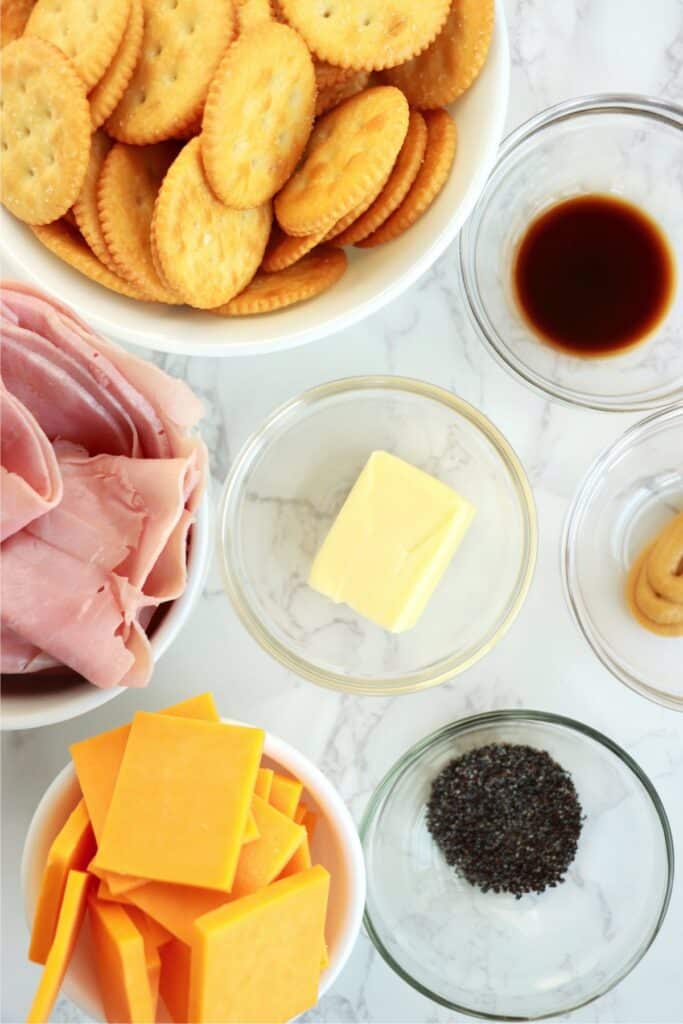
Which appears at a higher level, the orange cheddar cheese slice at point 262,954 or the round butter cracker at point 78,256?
the round butter cracker at point 78,256

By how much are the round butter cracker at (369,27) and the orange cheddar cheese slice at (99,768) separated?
0.64 meters

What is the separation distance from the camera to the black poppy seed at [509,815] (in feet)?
3.98

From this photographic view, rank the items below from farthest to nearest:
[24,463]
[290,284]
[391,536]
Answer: [391,536] < [290,284] < [24,463]

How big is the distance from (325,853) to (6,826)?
0.38m

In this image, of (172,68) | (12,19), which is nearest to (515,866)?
(172,68)

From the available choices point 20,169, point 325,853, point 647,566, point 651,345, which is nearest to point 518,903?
point 325,853

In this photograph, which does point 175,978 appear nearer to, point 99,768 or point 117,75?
point 99,768

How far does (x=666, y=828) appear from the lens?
1.18m

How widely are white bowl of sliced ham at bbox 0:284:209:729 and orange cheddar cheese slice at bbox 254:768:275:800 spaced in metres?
0.19

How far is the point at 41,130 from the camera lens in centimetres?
93

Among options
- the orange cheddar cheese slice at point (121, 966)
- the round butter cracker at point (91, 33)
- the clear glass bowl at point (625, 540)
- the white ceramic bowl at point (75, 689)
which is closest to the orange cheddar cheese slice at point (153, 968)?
the orange cheddar cheese slice at point (121, 966)

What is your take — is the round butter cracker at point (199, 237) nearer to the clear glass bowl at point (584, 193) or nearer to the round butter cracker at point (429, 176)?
the round butter cracker at point (429, 176)

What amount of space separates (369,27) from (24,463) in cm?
51

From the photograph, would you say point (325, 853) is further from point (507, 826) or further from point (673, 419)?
point (673, 419)
